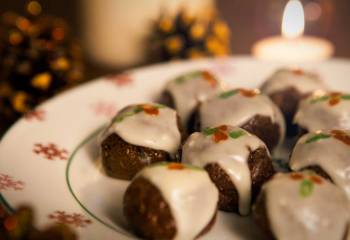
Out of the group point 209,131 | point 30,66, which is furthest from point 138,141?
point 30,66

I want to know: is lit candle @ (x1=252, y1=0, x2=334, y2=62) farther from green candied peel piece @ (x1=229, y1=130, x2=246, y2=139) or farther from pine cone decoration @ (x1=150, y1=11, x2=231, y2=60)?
green candied peel piece @ (x1=229, y1=130, x2=246, y2=139)

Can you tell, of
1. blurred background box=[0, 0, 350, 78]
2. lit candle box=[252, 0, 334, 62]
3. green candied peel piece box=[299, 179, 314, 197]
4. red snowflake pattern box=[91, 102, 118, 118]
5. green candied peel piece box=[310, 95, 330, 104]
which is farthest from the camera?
blurred background box=[0, 0, 350, 78]

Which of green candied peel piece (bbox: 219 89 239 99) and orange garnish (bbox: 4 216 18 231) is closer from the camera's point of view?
orange garnish (bbox: 4 216 18 231)

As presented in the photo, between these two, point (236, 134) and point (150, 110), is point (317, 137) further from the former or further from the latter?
point (150, 110)

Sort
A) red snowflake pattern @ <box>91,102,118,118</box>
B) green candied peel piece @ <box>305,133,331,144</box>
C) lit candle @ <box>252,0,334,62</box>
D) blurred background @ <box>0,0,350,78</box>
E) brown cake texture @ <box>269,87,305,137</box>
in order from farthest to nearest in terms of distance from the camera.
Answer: blurred background @ <box>0,0,350,78</box> < lit candle @ <box>252,0,334,62</box> < red snowflake pattern @ <box>91,102,118,118</box> < brown cake texture @ <box>269,87,305,137</box> < green candied peel piece @ <box>305,133,331,144</box>

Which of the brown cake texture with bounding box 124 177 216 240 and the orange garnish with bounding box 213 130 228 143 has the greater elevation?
the orange garnish with bounding box 213 130 228 143

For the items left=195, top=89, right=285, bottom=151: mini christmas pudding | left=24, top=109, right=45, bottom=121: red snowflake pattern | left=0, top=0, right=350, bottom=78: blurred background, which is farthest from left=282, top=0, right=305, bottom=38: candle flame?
left=24, top=109, right=45, bottom=121: red snowflake pattern
